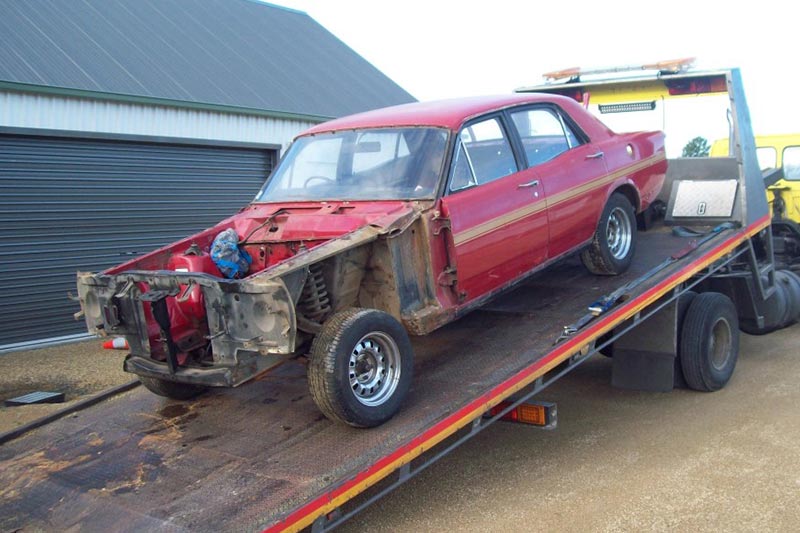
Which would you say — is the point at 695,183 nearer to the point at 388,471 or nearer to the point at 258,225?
the point at 258,225

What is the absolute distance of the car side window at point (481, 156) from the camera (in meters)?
5.62

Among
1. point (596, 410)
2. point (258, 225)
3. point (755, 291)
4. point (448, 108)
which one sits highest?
point (448, 108)

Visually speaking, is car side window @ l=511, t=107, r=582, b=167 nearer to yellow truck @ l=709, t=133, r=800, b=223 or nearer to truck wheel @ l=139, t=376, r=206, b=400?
truck wheel @ l=139, t=376, r=206, b=400

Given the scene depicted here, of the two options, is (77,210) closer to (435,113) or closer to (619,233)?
(435,113)

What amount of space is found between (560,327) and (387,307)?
56.1 inches

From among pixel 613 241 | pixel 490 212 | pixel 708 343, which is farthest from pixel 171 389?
pixel 708 343

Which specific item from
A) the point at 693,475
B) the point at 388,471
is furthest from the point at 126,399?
the point at 693,475

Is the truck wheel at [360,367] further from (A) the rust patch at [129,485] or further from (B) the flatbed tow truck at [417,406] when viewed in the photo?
(A) the rust patch at [129,485]

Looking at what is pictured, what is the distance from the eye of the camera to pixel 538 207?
20.0 feet

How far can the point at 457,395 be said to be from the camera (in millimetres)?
4777

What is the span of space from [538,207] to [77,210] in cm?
741

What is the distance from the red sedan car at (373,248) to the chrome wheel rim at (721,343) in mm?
1290

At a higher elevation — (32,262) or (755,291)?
(32,262)

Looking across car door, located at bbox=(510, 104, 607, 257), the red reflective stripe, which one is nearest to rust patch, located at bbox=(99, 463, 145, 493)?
the red reflective stripe
